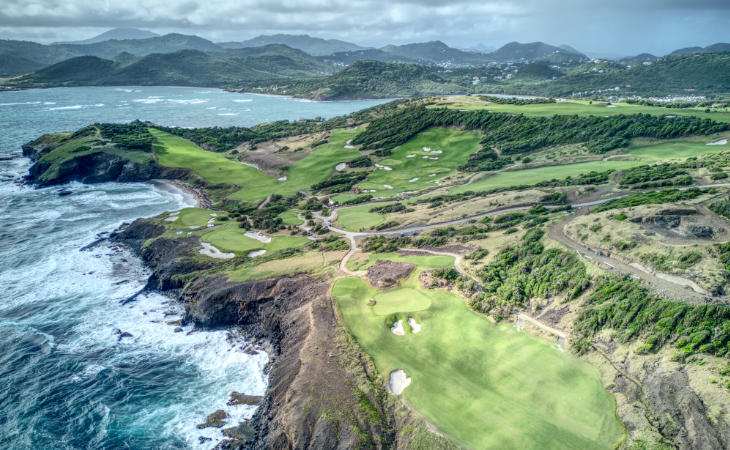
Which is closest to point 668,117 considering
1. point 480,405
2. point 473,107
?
point 473,107

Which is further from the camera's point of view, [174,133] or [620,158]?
[174,133]

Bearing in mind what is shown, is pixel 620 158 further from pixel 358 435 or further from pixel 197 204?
pixel 197 204

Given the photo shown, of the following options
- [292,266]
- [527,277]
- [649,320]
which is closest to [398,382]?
[527,277]

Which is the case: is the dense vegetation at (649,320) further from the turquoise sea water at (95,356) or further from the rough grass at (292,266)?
the turquoise sea water at (95,356)

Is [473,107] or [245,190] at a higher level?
[473,107]

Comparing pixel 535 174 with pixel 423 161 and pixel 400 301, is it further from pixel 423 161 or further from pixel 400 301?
pixel 400 301
